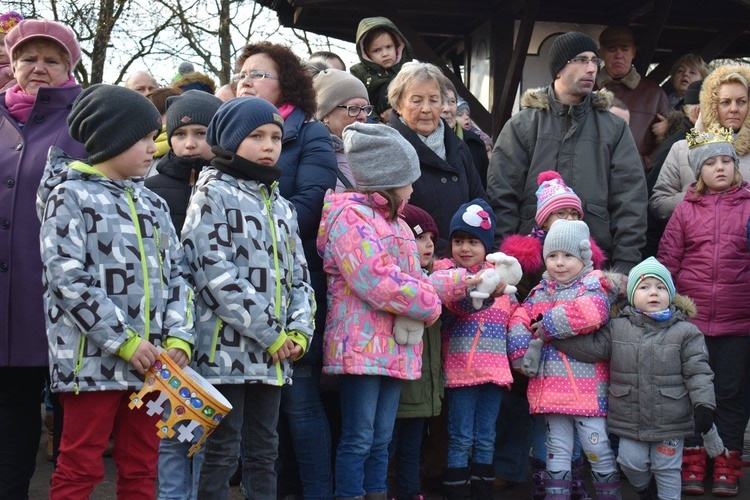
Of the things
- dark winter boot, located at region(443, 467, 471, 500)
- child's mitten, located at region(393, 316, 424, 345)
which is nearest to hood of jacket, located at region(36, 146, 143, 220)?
child's mitten, located at region(393, 316, 424, 345)

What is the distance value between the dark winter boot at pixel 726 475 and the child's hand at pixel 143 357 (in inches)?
137

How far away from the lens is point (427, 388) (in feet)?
15.7

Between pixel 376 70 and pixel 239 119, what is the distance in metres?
2.79

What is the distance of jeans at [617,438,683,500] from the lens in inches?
188

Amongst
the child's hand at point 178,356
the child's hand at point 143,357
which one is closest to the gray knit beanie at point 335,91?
the child's hand at point 178,356

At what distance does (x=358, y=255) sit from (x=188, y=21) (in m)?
12.3

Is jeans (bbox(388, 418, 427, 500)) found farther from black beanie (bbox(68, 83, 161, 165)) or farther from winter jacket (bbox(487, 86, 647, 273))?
black beanie (bbox(68, 83, 161, 165))

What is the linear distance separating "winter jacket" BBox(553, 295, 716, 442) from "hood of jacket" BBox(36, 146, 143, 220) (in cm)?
244

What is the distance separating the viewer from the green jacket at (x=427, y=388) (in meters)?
4.76

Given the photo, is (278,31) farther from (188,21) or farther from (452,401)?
(452,401)

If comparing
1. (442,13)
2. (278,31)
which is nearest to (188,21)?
(278,31)

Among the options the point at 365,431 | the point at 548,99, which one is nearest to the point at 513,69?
the point at 548,99

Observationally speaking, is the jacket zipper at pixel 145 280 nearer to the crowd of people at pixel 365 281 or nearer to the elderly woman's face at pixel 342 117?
the crowd of people at pixel 365 281

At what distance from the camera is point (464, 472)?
15.9 feet
